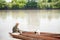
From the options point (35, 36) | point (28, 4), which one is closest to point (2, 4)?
point (28, 4)

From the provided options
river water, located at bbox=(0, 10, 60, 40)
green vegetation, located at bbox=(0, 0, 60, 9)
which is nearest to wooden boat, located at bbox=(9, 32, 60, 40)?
river water, located at bbox=(0, 10, 60, 40)

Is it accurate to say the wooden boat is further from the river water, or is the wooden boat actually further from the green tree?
the green tree

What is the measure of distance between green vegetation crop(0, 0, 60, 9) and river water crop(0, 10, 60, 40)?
0.07 m

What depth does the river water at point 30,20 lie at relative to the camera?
8.10ft

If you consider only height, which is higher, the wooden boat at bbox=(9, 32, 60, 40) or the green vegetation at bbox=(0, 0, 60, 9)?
the green vegetation at bbox=(0, 0, 60, 9)

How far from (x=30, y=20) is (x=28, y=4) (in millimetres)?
253

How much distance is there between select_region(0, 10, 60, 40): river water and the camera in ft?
8.10

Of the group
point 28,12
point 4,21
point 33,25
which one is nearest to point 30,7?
point 28,12

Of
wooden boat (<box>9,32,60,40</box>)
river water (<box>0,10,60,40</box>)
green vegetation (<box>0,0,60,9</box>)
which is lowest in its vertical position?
wooden boat (<box>9,32,60,40</box>)

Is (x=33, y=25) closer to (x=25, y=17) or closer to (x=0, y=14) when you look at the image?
(x=25, y=17)

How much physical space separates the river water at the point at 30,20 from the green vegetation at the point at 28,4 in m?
0.07

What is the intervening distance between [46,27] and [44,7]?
319 millimetres

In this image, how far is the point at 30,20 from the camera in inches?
99.3

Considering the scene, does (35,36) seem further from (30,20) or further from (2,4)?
(2,4)
